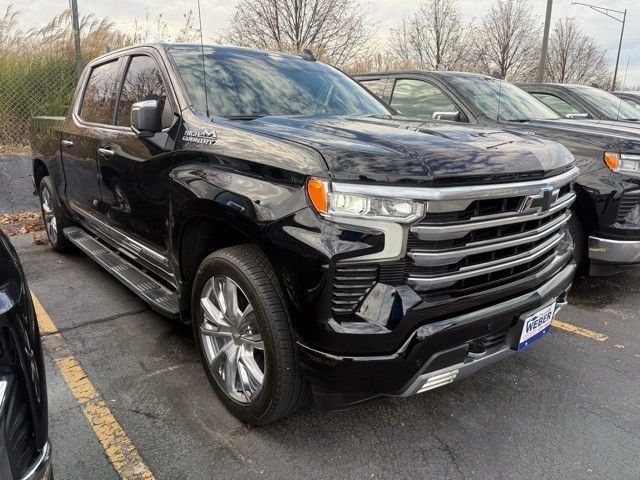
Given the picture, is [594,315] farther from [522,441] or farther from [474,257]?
[474,257]

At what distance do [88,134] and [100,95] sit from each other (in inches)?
14.4

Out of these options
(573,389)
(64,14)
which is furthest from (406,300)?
(64,14)

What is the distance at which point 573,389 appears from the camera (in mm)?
2969

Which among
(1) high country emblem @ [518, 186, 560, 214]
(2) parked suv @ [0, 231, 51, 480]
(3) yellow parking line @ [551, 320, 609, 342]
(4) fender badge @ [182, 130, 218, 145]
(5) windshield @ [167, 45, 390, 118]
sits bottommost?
(3) yellow parking line @ [551, 320, 609, 342]

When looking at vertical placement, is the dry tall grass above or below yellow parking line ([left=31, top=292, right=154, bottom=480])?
above

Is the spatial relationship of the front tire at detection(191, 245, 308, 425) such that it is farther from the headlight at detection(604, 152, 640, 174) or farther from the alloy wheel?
the headlight at detection(604, 152, 640, 174)

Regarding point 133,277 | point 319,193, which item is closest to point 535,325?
point 319,193

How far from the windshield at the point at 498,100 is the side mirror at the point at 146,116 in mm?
3558

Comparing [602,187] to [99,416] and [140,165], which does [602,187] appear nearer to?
[140,165]

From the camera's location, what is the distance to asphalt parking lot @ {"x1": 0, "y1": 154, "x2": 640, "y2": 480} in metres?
2.30

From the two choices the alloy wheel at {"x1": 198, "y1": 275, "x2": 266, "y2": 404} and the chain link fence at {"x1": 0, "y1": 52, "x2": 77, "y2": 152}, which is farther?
the chain link fence at {"x1": 0, "y1": 52, "x2": 77, "y2": 152}

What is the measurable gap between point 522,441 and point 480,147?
1.43 m

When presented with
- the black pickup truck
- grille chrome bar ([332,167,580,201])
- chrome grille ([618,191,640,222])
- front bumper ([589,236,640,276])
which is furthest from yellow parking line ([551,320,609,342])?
grille chrome bar ([332,167,580,201])

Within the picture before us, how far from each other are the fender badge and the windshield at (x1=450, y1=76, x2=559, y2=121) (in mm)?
3510
